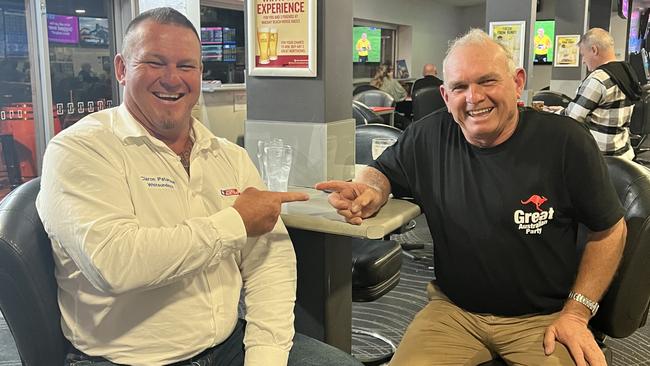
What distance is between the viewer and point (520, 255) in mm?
1653

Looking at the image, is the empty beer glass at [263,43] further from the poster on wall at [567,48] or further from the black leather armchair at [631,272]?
the poster on wall at [567,48]

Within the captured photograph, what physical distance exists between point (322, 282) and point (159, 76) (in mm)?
854

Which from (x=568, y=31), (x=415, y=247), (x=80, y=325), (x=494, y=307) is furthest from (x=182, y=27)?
(x=568, y=31)

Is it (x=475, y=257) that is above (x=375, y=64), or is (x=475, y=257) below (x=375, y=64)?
below

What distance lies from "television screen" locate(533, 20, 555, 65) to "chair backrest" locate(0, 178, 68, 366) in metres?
12.4

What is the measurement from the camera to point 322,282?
1977mm

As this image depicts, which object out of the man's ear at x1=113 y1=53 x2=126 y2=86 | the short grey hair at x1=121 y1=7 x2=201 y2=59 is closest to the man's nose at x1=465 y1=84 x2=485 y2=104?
the short grey hair at x1=121 y1=7 x2=201 y2=59

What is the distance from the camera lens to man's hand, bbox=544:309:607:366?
1.56 m

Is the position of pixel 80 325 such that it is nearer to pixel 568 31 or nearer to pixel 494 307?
pixel 494 307

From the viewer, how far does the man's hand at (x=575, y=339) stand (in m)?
1.56

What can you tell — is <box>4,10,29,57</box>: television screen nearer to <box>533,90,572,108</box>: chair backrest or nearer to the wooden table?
the wooden table

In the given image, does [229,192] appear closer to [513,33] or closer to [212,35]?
[513,33]

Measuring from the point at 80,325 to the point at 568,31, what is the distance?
349 inches

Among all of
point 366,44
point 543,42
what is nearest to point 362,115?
point 366,44
